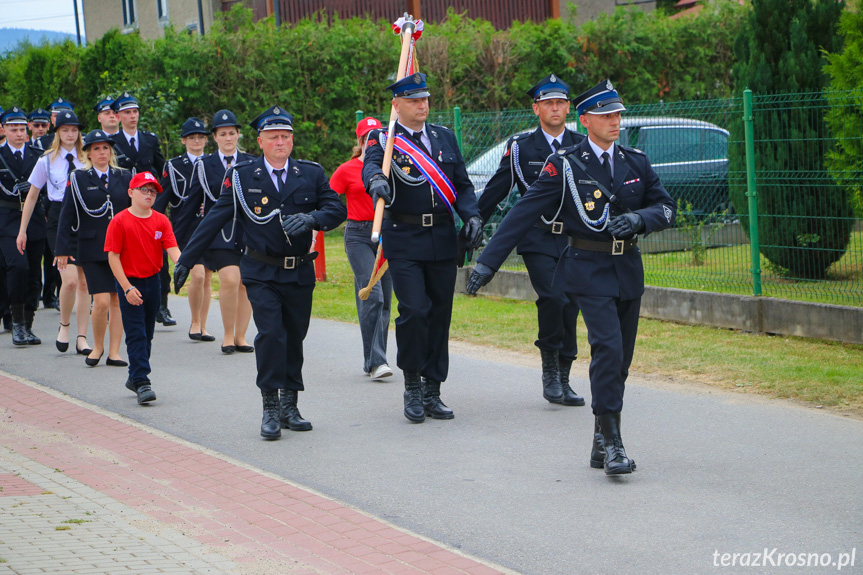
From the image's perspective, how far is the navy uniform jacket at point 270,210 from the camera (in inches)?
277

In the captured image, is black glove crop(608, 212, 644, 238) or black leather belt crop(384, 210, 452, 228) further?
black leather belt crop(384, 210, 452, 228)

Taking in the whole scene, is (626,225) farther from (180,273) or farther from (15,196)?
(15,196)

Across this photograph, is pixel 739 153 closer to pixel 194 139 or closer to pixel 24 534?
pixel 194 139

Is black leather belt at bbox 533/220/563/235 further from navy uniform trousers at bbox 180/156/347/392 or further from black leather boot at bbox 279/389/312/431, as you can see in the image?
black leather boot at bbox 279/389/312/431

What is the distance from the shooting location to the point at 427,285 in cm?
743

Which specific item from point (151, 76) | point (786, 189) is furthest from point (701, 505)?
point (151, 76)

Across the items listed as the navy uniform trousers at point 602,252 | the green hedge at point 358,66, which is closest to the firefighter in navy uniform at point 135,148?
the navy uniform trousers at point 602,252

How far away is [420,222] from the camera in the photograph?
7.23m

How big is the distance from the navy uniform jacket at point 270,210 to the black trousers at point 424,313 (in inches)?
22.3

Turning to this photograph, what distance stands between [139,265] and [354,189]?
1790 millimetres

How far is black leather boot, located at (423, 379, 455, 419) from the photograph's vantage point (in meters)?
7.46

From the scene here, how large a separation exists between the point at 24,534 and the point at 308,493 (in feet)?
4.66

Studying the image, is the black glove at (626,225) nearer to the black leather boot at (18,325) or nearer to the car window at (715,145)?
the car window at (715,145)

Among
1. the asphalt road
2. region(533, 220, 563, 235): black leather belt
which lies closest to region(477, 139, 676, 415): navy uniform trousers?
the asphalt road
